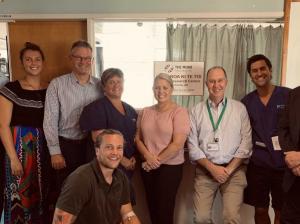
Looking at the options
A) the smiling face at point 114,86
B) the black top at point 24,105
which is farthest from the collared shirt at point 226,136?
the black top at point 24,105

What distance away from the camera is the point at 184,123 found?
216 centimetres

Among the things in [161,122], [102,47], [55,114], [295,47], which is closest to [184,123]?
[161,122]

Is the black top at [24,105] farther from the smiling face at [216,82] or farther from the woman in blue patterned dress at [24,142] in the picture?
the smiling face at [216,82]

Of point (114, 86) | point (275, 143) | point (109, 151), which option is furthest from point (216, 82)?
point (109, 151)

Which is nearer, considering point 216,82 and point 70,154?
point 216,82

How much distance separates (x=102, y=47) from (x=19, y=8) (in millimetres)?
847

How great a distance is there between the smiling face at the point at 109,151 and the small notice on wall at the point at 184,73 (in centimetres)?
141

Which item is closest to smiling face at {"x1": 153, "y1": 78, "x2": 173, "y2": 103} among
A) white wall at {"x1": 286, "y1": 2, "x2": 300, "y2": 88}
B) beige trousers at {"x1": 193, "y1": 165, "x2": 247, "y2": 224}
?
beige trousers at {"x1": 193, "y1": 165, "x2": 247, "y2": 224}

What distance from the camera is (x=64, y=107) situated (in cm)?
220

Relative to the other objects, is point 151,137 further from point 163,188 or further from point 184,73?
point 184,73

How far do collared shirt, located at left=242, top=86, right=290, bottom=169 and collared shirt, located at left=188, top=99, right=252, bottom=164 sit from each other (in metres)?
0.05

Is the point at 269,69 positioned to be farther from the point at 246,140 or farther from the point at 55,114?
the point at 55,114

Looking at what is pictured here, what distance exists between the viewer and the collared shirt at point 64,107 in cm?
215

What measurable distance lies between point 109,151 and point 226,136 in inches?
34.9
